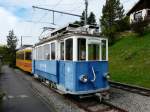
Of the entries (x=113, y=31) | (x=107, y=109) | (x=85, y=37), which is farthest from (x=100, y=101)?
(x=113, y=31)

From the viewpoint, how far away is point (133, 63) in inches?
881

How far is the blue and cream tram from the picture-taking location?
10742 millimetres

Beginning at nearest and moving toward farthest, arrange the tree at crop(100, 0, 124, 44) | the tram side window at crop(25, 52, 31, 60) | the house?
the tram side window at crop(25, 52, 31, 60), the house, the tree at crop(100, 0, 124, 44)

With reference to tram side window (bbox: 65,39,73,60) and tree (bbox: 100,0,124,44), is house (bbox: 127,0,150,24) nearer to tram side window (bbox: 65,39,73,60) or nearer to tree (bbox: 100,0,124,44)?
tree (bbox: 100,0,124,44)

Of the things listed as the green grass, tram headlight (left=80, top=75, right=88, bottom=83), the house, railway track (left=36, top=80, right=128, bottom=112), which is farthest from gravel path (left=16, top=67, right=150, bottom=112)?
the house

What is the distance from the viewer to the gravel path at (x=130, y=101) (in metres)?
9.79

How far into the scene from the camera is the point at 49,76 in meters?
14.1

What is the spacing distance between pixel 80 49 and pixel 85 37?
1.84ft

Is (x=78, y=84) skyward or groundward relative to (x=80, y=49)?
groundward

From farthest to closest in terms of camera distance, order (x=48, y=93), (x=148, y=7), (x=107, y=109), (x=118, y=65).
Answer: (x=148, y=7) → (x=118, y=65) → (x=48, y=93) → (x=107, y=109)

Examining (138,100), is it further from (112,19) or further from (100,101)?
(112,19)

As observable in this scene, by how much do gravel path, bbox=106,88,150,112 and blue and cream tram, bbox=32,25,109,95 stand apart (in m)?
0.83

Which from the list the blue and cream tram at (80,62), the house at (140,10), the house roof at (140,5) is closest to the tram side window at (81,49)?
the blue and cream tram at (80,62)

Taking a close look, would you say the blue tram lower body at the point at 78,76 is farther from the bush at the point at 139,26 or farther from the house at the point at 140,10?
the house at the point at 140,10
